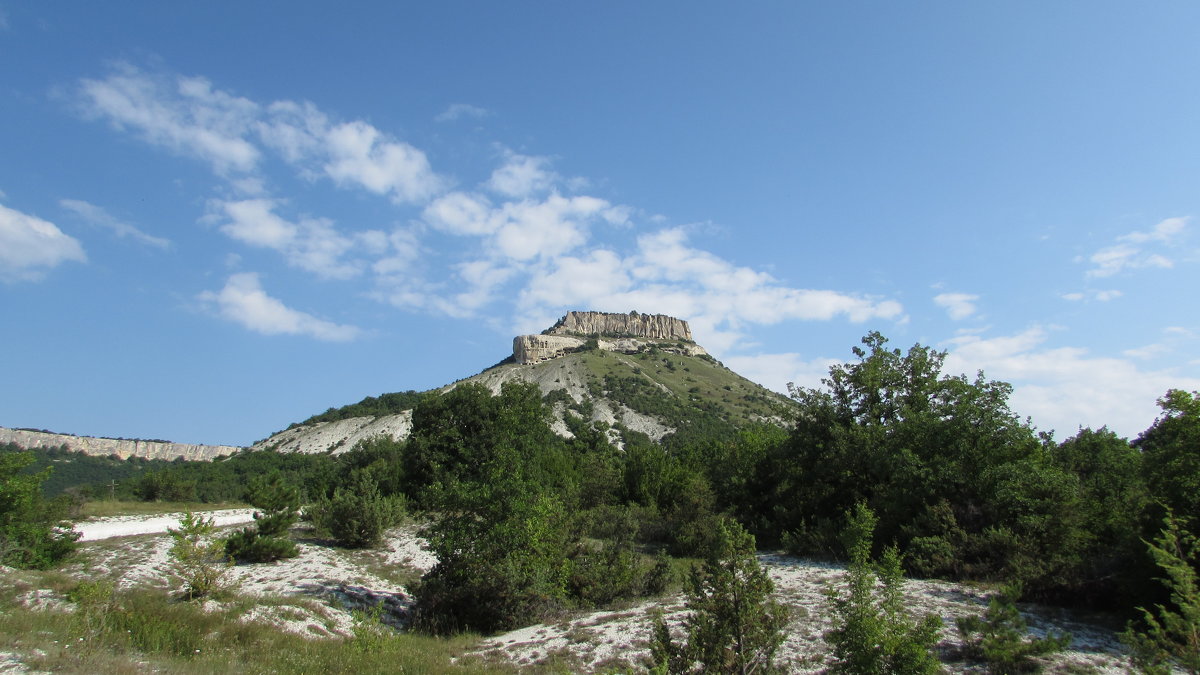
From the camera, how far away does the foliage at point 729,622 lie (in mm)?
7211

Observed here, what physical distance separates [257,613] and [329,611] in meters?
1.96

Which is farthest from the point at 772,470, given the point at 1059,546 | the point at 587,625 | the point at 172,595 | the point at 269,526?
the point at 172,595

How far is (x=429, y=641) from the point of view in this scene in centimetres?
1110

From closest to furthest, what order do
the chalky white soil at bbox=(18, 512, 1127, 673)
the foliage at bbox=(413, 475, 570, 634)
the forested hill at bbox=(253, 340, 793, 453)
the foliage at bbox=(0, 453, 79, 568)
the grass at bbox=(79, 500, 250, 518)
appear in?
the chalky white soil at bbox=(18, 512, 1127, 673), the foliage at bbox=(413, 475, 570, 634), the foliage at bbox=(0, 453, 79, 568), the grass at bbox=(79, 500, 250, 518), the forested hill at bbox=(253, 340, 793, 453)

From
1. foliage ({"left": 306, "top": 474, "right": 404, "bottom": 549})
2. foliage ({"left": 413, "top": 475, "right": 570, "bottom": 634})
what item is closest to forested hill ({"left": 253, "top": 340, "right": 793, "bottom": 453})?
foliage ({"left": 306, "top": 474, "right": 404, "bottom": 549})

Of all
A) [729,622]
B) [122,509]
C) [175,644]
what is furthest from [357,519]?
[122,509]

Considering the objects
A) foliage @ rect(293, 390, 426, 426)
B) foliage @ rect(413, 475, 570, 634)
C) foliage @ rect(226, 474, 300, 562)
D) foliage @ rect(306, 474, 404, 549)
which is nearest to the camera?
foliage @ rect(413, 475, 570, 634)

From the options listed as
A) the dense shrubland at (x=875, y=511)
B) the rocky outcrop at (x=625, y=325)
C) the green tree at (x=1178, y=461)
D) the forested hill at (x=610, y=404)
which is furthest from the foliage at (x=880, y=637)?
the rocky outcrop at (x=625, y=325)

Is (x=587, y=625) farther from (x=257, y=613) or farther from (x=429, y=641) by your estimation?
(x=257, y=613)

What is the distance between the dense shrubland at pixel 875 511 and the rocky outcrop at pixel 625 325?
439ft

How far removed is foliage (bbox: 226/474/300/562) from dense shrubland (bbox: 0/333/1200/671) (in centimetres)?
181

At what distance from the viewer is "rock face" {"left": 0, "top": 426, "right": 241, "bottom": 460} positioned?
111 metres

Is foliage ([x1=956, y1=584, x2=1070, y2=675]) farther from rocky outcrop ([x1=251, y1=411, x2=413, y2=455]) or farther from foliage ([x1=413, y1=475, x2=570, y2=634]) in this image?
rocky outcrop ([x1=251, y1=411, x2=413, y2=455])

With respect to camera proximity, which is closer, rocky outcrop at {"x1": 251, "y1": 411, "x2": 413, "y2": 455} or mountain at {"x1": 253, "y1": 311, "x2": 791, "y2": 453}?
rocky outcrop at {"x1": 251, "y1": 411, "x2": 413, "y2": 455}
